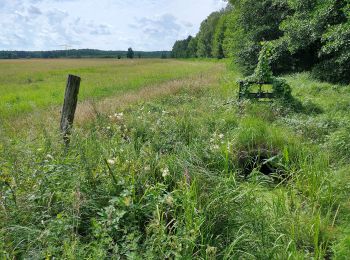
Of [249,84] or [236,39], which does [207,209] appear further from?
[236,39]

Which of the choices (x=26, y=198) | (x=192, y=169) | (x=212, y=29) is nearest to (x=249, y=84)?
(x=192, y=169)

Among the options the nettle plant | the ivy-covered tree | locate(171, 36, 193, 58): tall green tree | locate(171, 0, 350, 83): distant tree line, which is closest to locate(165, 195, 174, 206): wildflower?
the nettle plant

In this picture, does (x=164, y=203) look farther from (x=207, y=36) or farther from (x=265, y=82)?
(x=207, y=36)

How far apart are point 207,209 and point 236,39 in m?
20.9

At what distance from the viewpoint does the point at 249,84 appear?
8883 mm

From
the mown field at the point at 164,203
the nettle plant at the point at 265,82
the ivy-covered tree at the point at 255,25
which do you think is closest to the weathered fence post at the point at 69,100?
the mown field at the point at 164,203

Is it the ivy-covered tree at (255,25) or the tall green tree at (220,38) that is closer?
the ivy-covered tree at (255,25)

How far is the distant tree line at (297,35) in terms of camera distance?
37.0 ft

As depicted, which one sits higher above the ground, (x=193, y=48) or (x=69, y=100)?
(x=193, y=48)

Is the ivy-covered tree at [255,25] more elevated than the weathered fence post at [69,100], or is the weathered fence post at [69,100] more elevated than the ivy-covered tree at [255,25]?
the ivy-covered tree at [255,25]

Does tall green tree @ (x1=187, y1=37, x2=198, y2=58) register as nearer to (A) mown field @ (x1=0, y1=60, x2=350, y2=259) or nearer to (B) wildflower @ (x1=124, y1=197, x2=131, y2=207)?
(A) mown field @ (x1=0, y1=60, x2=350, y2=259)

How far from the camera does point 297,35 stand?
13430 millimetres

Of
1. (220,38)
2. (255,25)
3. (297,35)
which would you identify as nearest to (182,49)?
(220,38)

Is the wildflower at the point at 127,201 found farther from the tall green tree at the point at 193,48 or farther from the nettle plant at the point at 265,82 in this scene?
the tall green tree at the point at 193,48
